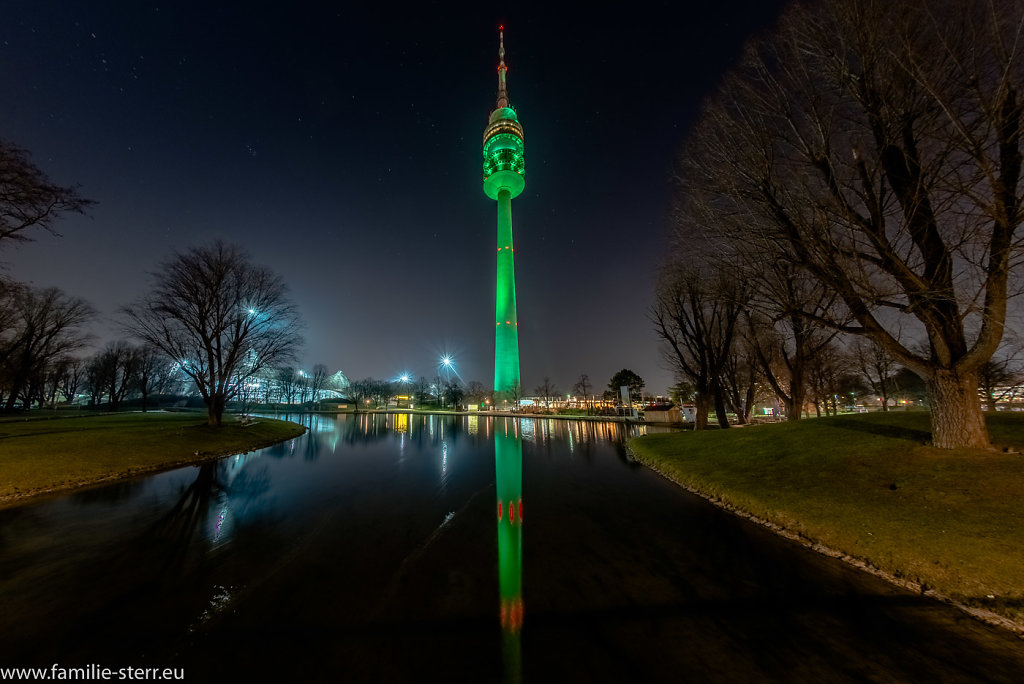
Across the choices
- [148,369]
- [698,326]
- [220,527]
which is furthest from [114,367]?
[698,326]

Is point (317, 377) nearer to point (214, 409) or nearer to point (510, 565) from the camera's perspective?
point (214, 409)

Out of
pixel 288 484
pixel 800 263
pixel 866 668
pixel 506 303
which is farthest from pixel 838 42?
pixel 506 303

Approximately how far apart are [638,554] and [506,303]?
7358cm

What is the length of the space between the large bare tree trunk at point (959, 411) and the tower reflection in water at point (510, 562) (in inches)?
414

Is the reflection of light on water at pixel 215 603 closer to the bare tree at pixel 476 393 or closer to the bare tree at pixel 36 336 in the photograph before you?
the bare tree at pixel 36 336

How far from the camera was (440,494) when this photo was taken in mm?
11086

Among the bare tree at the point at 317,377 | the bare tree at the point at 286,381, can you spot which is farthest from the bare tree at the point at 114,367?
Answer: the bare tree at the point at 317,377

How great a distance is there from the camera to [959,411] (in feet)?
27.6

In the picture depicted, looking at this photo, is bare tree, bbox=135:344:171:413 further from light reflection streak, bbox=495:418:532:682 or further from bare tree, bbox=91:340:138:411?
light reflection streak, bbox=495:418:532:682

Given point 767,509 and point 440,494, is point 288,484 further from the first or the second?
point 767,509

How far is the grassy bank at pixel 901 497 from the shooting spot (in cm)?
514

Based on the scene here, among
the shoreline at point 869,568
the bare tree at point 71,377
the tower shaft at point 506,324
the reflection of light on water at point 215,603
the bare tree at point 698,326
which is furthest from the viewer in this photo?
the tower shaft at point 506,324

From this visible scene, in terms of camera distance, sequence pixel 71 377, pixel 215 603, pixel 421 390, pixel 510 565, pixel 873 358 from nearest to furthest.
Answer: pixel 215 603 < pixel 510 565 < pixel 873 358 < pixel 71 377 < pixel 421 390

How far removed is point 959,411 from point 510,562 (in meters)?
11.0
